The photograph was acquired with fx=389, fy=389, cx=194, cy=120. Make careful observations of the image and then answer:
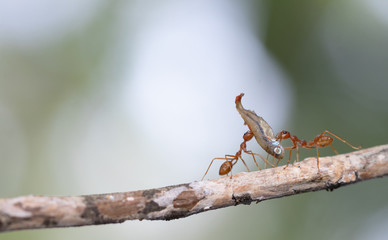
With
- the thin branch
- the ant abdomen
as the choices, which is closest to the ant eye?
the ant abdomen

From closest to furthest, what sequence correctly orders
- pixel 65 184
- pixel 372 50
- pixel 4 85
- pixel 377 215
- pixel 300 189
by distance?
pixel 300 189 < pixel 377 215 < pixel 372 50 < pixel 65 184 < pixel 4 85

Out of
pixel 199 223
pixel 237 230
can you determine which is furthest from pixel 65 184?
pixel 237 230

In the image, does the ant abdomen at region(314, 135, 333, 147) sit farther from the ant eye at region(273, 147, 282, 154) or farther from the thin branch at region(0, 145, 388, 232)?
the thin branch at region(0, 145, 388, 232)

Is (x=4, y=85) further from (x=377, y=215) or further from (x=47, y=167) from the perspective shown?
(x=377, y=215)

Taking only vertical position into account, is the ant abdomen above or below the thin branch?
above

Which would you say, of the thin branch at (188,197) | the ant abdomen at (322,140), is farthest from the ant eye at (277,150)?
the thin branch at (188,197)

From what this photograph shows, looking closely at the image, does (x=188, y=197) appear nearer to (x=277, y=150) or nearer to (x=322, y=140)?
(x=277, y=150)

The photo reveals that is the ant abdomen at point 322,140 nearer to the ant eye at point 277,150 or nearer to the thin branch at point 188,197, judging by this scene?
the ant eye at point 277,150

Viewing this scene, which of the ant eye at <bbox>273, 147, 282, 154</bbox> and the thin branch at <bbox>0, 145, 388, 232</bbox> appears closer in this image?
the thin branch at <bbox>0, 145, 388, 232</bbox>
